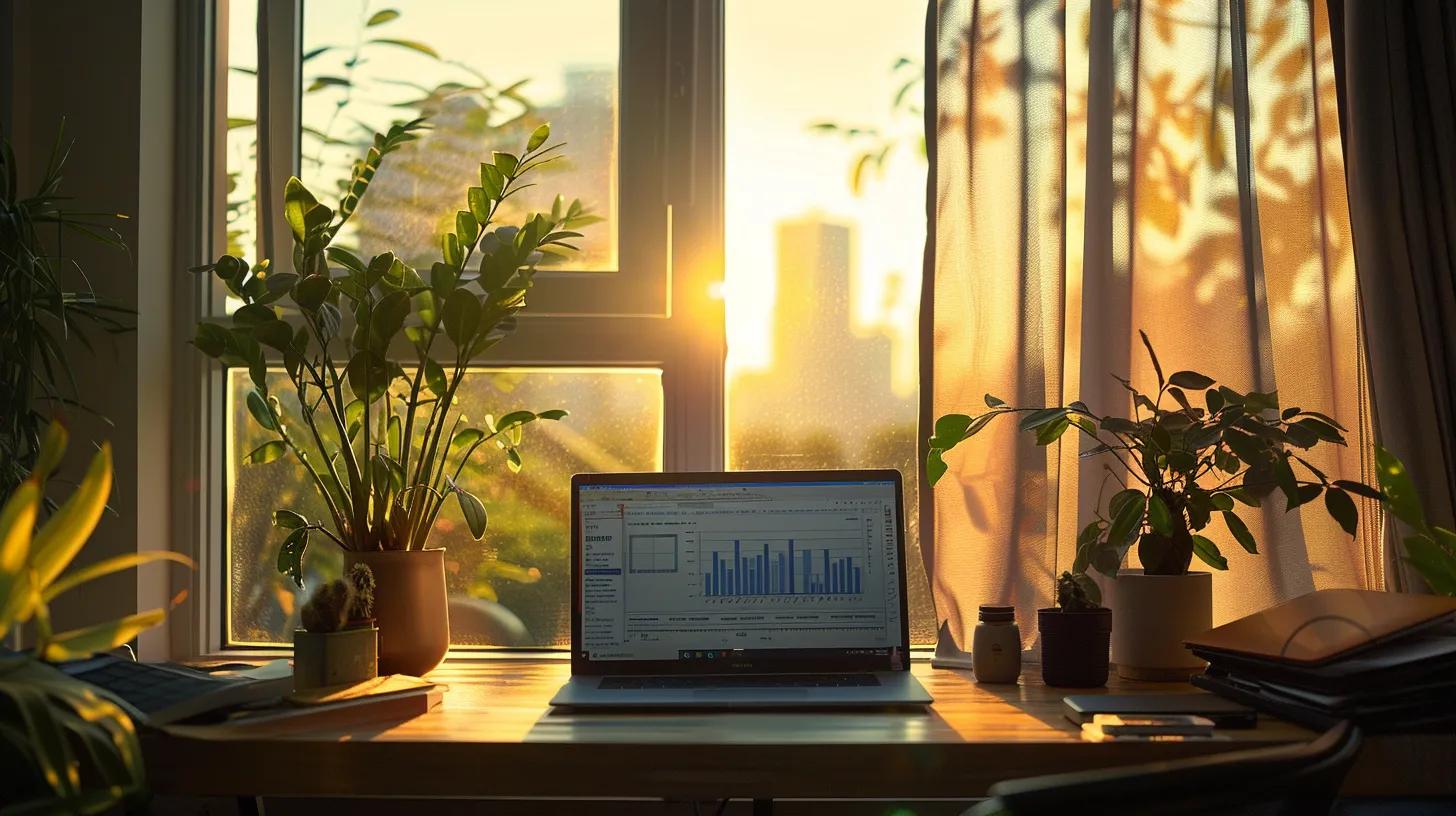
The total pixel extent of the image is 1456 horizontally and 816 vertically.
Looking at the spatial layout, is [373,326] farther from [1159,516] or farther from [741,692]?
[1159,516]

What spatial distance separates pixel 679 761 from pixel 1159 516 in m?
0.74

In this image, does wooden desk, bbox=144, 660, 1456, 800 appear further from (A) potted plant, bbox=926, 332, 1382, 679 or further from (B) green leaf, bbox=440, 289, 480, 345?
(B) green leaf, bbox=440, 289, 480, 345

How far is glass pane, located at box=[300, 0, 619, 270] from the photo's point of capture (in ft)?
6.90

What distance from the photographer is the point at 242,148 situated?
2.16 m

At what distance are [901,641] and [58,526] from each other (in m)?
1.08

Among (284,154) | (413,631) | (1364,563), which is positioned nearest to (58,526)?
(413,631)

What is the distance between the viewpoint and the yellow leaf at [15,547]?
38.4 inches

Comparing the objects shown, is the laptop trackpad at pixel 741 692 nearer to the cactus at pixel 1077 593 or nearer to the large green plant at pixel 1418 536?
the cactus at pixel 1077 593

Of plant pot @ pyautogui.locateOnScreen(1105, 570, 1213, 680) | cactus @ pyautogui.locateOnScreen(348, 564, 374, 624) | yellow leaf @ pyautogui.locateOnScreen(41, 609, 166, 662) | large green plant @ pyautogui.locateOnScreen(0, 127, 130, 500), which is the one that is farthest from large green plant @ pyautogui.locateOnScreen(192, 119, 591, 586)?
plant pot @ pyautogui.locateOnScreen(1105, 570, 1213, 680)

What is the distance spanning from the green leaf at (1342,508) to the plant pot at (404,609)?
1268mm

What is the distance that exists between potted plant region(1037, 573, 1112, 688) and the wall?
149 centimetres

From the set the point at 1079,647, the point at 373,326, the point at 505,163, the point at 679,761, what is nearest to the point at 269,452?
the point at 373,326

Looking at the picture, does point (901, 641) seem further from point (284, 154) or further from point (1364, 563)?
point (284, 154)

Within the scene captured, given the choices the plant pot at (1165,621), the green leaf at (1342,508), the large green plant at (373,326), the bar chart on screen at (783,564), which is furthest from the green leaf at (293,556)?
the green leaf at (1342,508)
